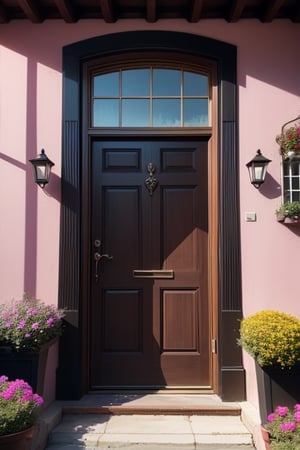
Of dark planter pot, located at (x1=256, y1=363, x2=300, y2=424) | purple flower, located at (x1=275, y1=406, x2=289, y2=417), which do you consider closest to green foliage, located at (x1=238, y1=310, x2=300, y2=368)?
dark planter pot, located at (x1=256, y1=363, x2=300, y2=424)

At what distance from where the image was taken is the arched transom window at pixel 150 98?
3.59 metres

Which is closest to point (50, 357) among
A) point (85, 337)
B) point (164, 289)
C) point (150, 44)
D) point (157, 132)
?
point (85, 337)

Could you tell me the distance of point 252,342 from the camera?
2.73m

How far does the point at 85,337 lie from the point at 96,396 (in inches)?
18.5

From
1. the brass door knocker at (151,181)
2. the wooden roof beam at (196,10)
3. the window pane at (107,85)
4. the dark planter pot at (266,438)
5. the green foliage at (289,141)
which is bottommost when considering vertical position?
the dark planter pot at (266,438)

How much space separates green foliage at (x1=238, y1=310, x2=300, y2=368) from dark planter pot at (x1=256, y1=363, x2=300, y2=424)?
0.07m

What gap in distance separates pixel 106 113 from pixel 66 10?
85 centimetres

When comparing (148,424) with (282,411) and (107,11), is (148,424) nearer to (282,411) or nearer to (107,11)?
(282,411)

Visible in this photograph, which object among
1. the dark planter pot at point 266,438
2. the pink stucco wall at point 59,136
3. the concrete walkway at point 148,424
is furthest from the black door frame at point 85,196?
the dark planter pot at point 266,438

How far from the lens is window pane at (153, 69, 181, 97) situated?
11.9 feet

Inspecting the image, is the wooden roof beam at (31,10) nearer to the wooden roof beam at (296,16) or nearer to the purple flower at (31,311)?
the wooden roof beam at (296,16)

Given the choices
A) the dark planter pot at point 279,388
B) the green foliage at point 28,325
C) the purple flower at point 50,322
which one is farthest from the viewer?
the purple flower at point 50,322

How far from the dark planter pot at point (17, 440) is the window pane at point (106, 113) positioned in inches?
93.9

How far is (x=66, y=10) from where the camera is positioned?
11.0 feet
